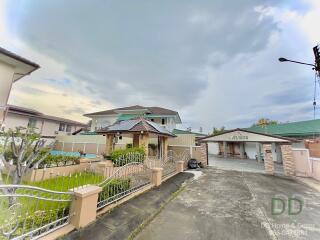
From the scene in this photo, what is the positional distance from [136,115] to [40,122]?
52.4 ft

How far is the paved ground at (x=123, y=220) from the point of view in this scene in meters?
3.66

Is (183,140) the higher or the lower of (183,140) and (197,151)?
the higher

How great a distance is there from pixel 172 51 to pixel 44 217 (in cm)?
1326

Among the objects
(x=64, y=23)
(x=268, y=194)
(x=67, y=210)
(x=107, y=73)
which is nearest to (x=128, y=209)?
(x=67, y=210)

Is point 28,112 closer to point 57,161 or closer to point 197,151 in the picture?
point 57,161

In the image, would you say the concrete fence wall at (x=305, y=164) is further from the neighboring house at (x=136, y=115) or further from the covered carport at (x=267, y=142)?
the neighboring house at (x=136, y=115)

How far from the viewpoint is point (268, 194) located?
26.3 ft

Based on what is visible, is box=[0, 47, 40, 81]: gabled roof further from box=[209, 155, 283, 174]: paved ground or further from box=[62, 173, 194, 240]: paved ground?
box=[209, 155, 283, 174]: paved ground

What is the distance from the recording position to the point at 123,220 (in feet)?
14.7

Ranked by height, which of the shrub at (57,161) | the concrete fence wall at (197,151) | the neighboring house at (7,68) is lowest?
the shrub at (57,161)

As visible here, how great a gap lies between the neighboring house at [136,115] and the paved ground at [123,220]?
18.7 metres

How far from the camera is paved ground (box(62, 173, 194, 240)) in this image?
366 cm

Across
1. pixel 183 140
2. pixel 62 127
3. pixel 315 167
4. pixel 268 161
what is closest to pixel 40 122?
pixel 62 127


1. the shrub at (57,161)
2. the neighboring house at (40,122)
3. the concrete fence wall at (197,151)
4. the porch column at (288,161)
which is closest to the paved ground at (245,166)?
the porch column at (288,161)
